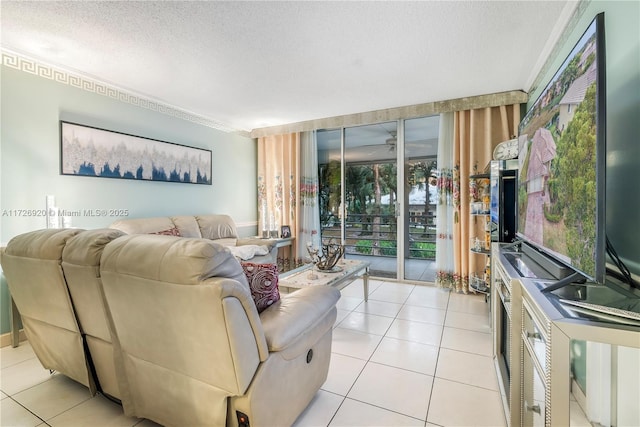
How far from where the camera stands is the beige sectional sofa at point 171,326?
1.08 m

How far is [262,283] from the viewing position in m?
1.44

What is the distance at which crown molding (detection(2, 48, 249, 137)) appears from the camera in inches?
96.1

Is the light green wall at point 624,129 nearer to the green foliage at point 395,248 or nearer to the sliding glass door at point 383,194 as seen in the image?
the sliding glass door at point 383,194

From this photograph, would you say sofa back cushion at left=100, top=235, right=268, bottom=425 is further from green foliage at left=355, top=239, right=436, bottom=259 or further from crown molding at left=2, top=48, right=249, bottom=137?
green foliage at left=355, top=239, right=436, bottom=259

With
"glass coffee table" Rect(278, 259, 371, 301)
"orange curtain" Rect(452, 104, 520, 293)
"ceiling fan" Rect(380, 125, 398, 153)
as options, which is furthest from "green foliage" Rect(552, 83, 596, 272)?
"ceiling fan" Rect(380, 125, 398, 153)

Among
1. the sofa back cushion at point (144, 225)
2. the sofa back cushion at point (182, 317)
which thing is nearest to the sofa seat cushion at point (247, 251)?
the sofa back cushion at point (144, 225)

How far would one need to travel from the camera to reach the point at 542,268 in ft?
5.11

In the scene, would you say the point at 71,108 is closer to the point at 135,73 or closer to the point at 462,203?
the point at 135,73

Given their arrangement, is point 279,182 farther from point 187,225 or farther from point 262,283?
point 262,283

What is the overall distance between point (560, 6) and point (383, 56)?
3.90ft

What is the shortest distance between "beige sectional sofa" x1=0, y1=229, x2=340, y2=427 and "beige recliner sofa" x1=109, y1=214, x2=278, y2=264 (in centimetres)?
135

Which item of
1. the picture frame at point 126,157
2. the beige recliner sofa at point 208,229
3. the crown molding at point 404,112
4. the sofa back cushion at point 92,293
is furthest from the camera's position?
the crown molding at point 404,112

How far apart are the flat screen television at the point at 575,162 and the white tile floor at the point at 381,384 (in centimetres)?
97

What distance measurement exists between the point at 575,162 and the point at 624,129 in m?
0.46
